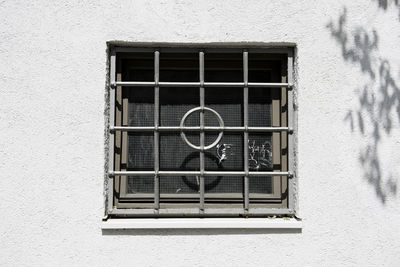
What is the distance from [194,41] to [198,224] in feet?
4.74

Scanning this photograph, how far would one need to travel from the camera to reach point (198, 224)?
265 centimetres

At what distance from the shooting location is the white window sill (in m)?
2.65

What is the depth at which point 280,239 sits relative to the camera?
2.69 metres

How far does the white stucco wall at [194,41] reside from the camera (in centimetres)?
267

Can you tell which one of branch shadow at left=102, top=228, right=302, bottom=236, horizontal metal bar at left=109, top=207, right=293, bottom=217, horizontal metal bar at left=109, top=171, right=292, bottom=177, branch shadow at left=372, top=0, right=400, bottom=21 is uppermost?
branch shadow at left=372, top=0, right=400, bottom=21

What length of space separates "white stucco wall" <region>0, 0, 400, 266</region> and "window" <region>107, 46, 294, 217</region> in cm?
16

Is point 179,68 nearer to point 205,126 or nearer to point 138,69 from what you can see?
point 138,69

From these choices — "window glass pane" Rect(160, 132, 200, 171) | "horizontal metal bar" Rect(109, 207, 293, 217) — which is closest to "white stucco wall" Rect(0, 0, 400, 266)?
"horizontal metal bar" Rect(109, 207, 293, 217)

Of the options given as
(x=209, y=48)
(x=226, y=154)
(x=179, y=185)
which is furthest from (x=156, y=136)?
(x=209, y=48)

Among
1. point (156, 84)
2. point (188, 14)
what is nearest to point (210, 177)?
point (156, 84)

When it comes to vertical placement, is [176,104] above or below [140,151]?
above

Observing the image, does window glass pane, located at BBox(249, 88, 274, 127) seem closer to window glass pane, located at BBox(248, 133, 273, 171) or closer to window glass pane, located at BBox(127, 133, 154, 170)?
window glass pane, located at BBox(248, 133, 273, 171)

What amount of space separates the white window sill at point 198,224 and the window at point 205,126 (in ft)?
0.28

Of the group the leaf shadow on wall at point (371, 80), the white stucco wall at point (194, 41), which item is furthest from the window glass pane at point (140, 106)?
the leaf shadow on wall at point (371, 80)
